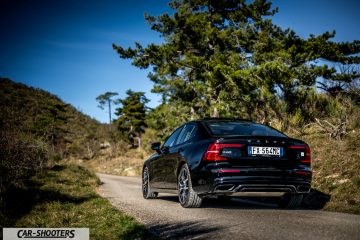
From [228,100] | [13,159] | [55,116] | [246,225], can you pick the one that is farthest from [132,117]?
[246,225]

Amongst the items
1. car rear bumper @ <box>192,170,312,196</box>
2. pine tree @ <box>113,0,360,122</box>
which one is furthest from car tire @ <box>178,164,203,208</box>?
pine tree @ <box>113,0,360,122</box>

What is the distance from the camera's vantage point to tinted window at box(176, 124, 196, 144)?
6.66m

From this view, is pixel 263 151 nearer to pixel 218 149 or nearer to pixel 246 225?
pixel 218 149

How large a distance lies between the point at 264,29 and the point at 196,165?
14.7 metres

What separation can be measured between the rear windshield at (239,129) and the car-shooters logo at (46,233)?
2558 mm

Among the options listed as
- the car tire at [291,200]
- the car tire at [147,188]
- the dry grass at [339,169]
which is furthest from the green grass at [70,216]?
the dry grass at [339,169]

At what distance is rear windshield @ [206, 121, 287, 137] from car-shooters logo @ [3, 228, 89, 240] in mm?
2558

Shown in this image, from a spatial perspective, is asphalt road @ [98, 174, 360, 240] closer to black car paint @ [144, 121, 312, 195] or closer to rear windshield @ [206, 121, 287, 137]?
black car paint @ [144, 121, 312, 195]

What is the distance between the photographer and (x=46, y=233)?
4660 millimetres

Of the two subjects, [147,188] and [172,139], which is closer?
[172,139]

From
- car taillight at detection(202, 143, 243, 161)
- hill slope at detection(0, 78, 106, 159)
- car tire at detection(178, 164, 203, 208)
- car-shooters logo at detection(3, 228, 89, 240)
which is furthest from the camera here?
hill slope at detection(0, 78, 106, 159)

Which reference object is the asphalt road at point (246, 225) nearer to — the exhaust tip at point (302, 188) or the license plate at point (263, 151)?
the exhaust tip at point (302, 188)

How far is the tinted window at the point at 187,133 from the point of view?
21.9 feet

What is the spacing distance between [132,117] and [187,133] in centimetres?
5367
